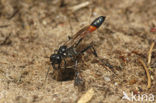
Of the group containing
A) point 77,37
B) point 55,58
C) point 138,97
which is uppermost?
point 77,37

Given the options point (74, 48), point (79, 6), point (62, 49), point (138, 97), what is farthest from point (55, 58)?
point (79, 6)

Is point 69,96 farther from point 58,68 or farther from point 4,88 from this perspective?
point 4,88

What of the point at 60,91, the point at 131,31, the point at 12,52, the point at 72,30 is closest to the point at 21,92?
the point at 60,91

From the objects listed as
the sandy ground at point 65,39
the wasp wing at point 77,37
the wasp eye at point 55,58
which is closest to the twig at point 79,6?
the sandy ground at point 65,39

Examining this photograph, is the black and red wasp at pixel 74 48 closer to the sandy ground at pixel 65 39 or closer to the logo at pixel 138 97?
the sandy ground at pixel 65 39

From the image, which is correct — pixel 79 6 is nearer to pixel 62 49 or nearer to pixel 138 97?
pixel 62 49

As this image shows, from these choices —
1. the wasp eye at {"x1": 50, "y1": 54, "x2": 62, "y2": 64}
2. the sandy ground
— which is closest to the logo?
the sandy ground

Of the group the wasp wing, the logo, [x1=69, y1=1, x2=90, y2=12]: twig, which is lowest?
the logo

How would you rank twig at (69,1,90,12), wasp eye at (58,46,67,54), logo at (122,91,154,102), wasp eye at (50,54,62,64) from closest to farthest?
logo at (122,91,154,102), wasp eye at (50,54,62,64), wasp eye at (58,46,67,54), twig at (69,1,90,12)

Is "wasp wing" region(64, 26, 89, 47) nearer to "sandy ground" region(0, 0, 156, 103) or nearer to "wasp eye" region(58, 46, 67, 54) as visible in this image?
"wasp eye" region(58, 46, 67, 54)
